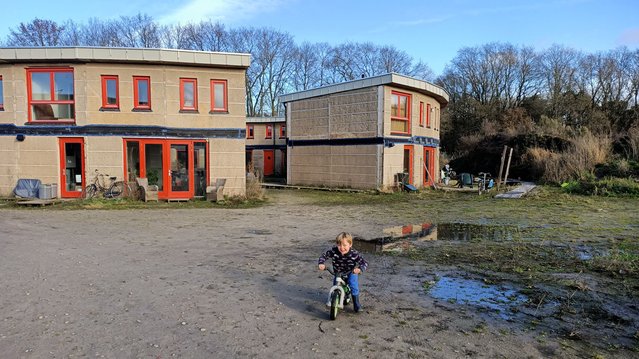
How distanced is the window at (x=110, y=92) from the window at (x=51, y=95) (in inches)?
47.0

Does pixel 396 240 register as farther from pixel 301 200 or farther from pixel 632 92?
pixel 632 92

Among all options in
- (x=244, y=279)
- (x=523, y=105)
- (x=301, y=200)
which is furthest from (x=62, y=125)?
(x=523, y=105)

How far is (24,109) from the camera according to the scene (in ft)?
53.0

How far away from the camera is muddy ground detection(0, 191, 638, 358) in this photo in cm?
401

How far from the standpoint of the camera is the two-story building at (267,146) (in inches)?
1363

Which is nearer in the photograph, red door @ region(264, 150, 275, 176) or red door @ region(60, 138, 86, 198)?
red door @ region(60, 138, 86, 198)

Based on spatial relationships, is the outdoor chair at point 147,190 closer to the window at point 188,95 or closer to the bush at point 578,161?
the window at point 188,95

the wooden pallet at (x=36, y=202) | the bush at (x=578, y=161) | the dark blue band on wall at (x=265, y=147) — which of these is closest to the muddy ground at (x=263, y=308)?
the wooden pallet at (x=36, y=202)

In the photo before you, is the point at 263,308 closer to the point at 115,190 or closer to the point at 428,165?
the point at 115,190

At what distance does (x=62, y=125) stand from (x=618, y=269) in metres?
17.6

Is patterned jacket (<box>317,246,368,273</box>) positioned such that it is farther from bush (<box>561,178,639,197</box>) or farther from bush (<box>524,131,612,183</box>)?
bush (<box>524,131,612,183</box>)

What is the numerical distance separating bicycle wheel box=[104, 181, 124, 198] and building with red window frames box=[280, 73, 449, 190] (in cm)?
1043

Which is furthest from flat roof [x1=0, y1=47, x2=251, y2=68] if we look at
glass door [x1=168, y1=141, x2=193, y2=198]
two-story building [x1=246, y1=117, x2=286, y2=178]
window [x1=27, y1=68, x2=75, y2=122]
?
two-story building [x1=246, y1=117, x2=286, y2=178]

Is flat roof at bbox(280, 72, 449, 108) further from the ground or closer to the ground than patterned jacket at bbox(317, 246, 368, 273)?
further from the ground
